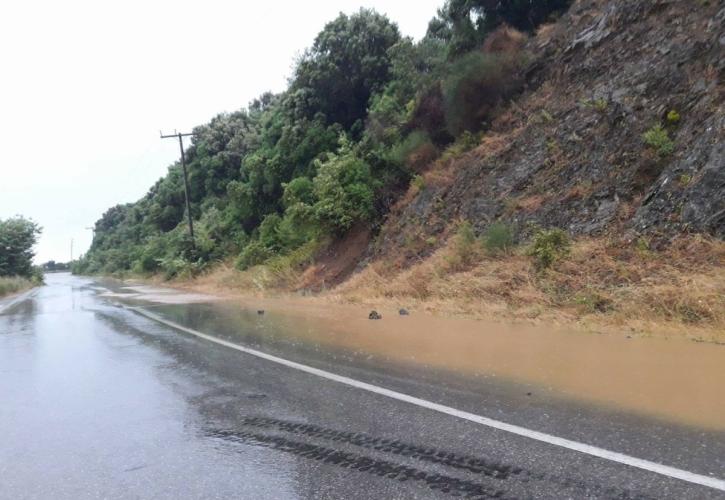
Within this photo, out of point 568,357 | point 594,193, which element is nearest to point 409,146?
point 594,193

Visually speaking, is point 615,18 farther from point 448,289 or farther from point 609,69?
point 448,289

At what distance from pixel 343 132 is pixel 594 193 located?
685 inches

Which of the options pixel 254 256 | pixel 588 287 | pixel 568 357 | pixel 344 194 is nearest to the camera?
pixel 568 357

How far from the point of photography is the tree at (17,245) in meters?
43.5

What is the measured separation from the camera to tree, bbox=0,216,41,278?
4347 cm

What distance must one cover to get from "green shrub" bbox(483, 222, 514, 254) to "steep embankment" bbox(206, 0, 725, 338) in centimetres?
23

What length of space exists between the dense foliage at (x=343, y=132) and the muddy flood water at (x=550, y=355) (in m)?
9.61

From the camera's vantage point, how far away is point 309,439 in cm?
452

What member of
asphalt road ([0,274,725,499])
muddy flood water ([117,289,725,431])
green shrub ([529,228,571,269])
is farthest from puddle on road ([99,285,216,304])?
asphalt road ([0,274,725,499])

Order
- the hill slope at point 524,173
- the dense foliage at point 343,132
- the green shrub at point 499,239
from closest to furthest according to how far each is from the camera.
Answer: the hill slope at point 524,173, the green shrub at point 499,239, the dense foliage at point 343,132

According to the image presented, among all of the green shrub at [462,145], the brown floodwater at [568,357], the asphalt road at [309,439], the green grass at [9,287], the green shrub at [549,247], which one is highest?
the green shrub at [462,145]

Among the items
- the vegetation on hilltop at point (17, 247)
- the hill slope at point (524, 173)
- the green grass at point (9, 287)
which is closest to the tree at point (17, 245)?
the vegetation on hilltop at point (17, 247)

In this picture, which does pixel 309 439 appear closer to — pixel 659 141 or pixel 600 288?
pixel 600 288

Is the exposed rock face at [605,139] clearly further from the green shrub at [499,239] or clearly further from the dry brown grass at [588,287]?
the dry brown grass at [588,287]
